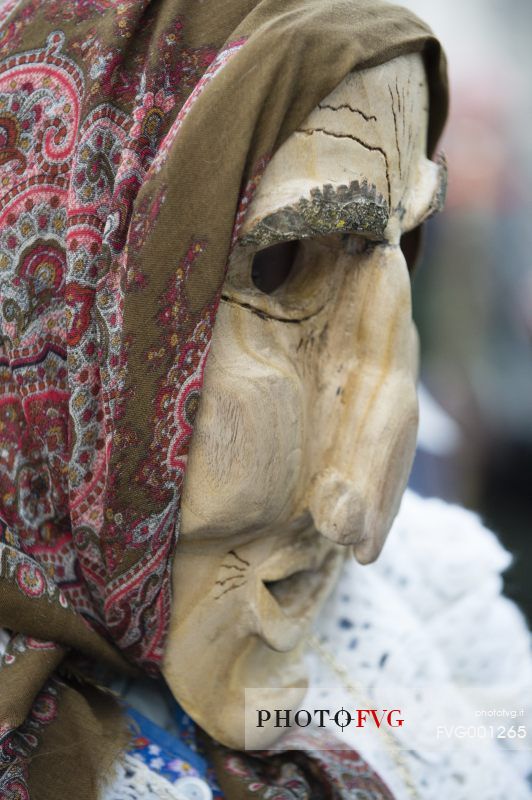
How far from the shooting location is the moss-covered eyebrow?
88 cm

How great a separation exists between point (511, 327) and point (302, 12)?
1926 millimetres

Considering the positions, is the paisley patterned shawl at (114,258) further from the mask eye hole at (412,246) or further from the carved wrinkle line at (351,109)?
the mask eye hole at (412,246)

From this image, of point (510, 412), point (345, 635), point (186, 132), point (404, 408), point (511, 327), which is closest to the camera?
point (186, 132)

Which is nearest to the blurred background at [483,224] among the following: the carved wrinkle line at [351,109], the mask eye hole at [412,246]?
the mask eye hole at [412,246]

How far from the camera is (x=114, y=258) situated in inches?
35.9

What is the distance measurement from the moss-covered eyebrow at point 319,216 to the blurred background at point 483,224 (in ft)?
5.25

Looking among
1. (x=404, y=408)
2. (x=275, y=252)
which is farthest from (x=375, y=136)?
(x=404, y=408)

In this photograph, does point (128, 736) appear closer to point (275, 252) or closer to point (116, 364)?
point (116, 364)

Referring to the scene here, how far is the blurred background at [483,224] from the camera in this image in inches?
104

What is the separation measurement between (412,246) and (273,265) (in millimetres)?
303

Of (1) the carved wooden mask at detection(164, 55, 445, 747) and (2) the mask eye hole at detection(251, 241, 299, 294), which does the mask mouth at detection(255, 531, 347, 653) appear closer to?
(1) the carved wooden mask at detection(164, 55, 445, 747)

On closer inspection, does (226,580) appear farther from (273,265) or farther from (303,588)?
(273,265)

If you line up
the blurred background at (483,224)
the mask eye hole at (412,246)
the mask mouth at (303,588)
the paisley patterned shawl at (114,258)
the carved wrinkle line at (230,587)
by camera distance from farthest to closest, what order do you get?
1. the blurred background at (483,224)
2. the mask eye hole at (412,246)
3. the mask mouth at (303,588)
4. the carved wrinkle line at (230,587)
5. the paisley patterned shawl at (114,258)

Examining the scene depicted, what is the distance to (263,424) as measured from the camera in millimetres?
938
